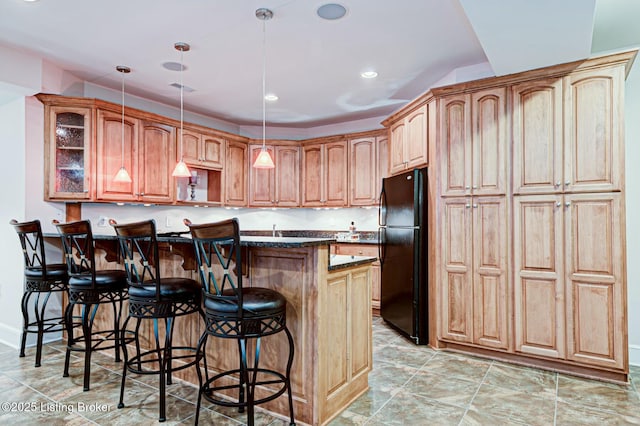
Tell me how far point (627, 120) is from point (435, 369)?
9.04 feet

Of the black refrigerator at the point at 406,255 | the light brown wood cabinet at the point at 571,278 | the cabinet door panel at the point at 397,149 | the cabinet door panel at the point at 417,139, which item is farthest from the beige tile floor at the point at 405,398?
the cabinet door panel at the point at 397,149

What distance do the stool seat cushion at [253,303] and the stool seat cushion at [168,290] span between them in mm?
370

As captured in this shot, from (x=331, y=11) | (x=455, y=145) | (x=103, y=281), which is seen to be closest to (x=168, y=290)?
(x=103, y=281)

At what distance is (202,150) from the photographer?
5.20 meters

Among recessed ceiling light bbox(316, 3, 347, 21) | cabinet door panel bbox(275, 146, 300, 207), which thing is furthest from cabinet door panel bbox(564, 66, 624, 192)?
cabinet door panel bbox(275, 146, 300, 207)

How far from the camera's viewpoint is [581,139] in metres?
2.98

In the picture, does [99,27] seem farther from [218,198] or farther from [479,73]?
[479,73]

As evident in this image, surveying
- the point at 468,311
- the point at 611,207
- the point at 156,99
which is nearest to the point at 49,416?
the point at 468,311

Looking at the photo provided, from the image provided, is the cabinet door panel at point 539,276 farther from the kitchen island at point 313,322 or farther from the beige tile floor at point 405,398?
the kitchen island at point 313,322

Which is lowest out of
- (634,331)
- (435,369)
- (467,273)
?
(435,369)

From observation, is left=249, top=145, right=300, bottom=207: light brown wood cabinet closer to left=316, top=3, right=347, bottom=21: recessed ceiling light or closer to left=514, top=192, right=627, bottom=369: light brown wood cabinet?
left=316, top=3, right=347, bottom=21: recessed ceiling light

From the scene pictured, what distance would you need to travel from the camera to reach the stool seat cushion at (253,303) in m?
1.97

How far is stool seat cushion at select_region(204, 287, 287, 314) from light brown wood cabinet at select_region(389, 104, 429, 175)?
2.35m

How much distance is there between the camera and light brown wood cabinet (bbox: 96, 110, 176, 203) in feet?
13.4
